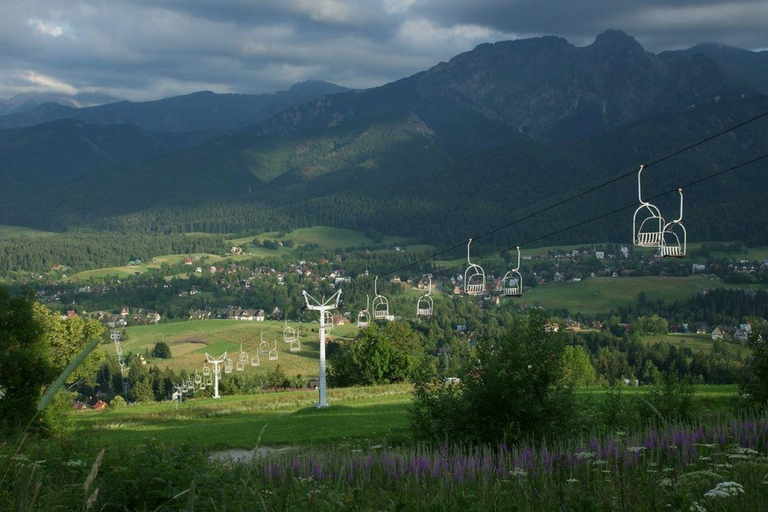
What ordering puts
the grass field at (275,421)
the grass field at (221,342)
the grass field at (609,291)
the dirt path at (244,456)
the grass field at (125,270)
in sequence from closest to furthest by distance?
1. the dirt path at (244,456)
2. the grass field at (275,421)
3. the grass field at (221,342)
4. the grass field at (609,291)
5. the grass field at (125,270)

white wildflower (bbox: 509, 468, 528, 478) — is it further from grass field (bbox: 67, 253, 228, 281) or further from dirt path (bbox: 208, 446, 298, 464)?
grass field (bbox: 67, 253, 228, 281)

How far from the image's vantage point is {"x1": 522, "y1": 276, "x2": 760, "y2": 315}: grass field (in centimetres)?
11938

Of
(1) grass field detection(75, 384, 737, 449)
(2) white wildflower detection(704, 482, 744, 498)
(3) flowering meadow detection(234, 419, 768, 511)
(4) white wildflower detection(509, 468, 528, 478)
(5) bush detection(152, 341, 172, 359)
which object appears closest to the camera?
(2) white wildflower detection(704, 482, 744, 498)

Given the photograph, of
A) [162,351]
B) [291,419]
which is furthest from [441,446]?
[162,351]

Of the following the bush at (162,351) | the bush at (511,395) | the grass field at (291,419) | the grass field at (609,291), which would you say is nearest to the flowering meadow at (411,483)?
the bush at (511,395)

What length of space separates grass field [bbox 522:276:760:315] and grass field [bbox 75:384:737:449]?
82.7m

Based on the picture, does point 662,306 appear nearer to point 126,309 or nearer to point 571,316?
point 571,316

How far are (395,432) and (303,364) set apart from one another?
7143cm

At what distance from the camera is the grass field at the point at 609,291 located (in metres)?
119

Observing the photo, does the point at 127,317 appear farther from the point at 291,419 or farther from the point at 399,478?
the point at 399,478

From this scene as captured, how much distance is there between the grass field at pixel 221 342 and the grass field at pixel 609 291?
33.4m

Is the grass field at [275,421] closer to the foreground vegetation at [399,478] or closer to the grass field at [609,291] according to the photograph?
the foreground vegetation at [399,478]

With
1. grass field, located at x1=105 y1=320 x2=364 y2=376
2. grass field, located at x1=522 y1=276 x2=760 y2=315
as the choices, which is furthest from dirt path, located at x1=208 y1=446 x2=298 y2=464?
grass field, located at x1=522 y1=276 x2=760 y2=315

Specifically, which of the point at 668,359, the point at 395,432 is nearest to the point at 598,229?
the point at 668,359
